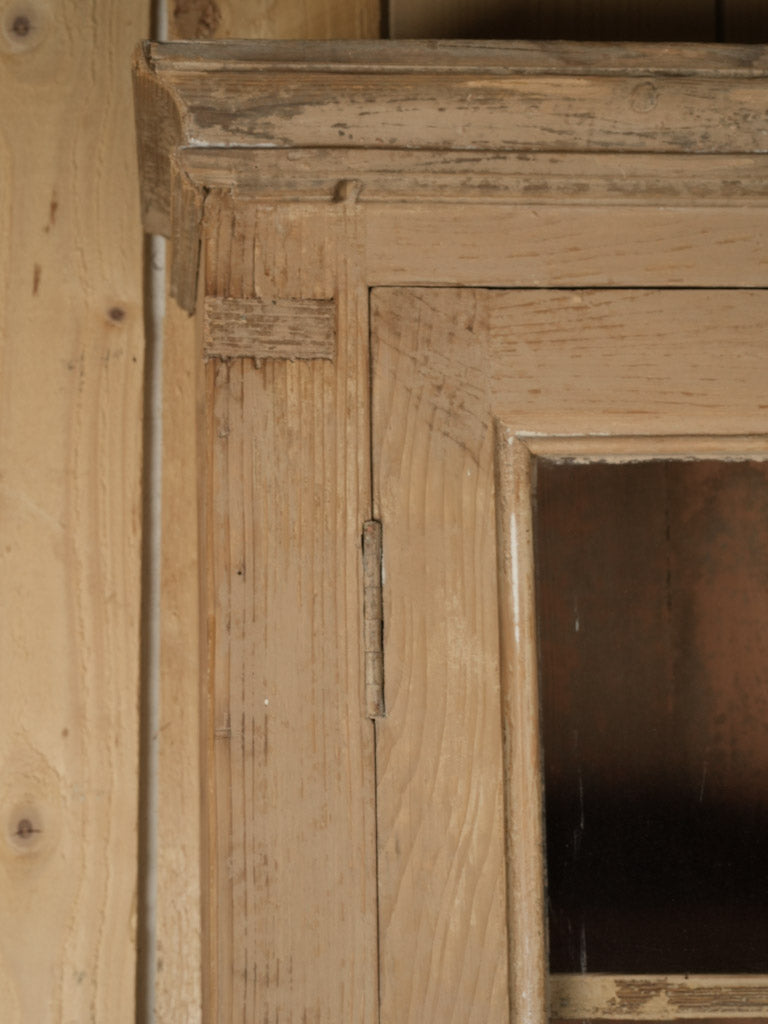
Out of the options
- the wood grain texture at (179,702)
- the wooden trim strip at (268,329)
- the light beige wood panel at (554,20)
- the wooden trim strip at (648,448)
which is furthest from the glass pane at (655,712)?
the light beige wood panel at (554,20)

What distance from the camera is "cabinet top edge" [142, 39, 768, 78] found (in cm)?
51

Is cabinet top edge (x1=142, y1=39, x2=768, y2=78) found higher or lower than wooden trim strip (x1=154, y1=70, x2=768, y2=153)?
higher

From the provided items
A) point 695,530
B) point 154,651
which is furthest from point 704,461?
point 154,651

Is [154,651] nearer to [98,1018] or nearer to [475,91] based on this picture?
[98,1018]

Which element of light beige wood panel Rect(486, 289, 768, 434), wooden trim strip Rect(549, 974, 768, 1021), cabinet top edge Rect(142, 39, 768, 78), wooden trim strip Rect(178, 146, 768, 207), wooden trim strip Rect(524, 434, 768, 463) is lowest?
wooden trim strip Rect(549, 974, 768, 1021)

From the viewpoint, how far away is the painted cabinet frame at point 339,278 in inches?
19.7

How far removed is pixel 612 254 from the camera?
548 millimetres

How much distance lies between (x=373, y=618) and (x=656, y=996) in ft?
0.77

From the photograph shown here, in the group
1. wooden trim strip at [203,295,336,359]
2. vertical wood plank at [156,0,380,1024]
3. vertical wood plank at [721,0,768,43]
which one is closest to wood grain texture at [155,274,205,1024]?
vertical wood plank at [156,0,380,1024]

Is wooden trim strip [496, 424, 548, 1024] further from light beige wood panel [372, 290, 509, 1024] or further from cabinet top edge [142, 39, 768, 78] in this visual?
cabinet top edge [142, 39, 768, 78]

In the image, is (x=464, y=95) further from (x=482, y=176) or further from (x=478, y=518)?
(x=478, y=518)

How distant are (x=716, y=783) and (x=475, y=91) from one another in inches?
14.6

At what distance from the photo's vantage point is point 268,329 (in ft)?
1.72

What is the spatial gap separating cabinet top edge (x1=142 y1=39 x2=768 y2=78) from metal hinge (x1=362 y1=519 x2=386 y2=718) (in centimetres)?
23
